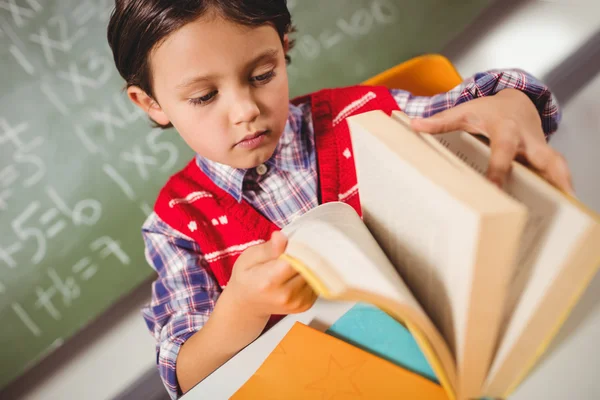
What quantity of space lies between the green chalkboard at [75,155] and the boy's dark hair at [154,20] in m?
0.24

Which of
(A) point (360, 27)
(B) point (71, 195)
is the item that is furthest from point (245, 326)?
(A) point (360, 27)

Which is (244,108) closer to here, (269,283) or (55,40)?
(269,283)

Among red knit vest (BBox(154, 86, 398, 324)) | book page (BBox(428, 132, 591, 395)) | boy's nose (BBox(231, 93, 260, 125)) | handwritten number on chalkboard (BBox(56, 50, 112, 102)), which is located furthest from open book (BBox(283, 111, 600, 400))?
handwritten number on chalkboard (BBox(56, 50, 112, 102))

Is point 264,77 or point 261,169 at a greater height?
point 264,77

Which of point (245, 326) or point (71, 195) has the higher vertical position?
point (71, 195)

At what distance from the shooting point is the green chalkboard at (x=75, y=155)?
27.5 inches

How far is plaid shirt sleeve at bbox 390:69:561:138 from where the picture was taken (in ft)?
1.91

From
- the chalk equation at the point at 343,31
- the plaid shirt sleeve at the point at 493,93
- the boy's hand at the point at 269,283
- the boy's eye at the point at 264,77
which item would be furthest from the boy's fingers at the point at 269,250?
the chalk equation at the point at 343,31

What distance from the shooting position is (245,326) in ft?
1.49

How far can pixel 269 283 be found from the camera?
1.19 feet

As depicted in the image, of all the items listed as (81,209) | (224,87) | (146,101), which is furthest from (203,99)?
(81,209)

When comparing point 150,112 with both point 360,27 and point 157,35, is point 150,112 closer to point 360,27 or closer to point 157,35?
point 157,35

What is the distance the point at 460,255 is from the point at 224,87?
1.08 ft

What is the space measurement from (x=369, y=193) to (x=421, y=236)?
8 centimetres
